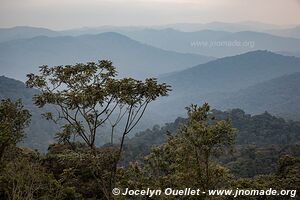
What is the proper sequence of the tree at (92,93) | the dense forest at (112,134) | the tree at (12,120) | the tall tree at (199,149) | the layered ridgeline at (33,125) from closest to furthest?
1. the tree at (92,93)
2. the dense forest at (112,134)
3. the tall tree at (199,149)
4. the tree at (12,120)
5. the layered ridgeline at (33,125)

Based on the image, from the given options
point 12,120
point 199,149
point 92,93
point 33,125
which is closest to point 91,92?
point 92,93

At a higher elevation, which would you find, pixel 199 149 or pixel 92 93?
pixel 92 93

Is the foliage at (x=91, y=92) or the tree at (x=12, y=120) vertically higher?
the foliage at (x=91, y=92)

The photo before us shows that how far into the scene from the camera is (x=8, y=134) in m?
14.6

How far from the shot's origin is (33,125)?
113688mm

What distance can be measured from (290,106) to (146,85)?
18236 cm

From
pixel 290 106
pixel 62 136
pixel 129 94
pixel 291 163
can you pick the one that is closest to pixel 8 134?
pixel 62 136

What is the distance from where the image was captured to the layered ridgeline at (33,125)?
10106cm

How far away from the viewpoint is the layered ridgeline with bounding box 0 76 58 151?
101062 millimetres

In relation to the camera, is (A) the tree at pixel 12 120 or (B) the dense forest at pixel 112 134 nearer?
(B) the dense forest at pixel 112 134

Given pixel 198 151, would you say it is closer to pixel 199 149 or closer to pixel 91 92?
pixel 199 149

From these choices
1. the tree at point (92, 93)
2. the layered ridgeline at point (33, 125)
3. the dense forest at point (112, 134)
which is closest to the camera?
the tree at point (92, 93)

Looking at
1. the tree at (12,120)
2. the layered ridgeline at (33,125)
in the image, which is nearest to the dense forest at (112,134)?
the tree at (12,120)

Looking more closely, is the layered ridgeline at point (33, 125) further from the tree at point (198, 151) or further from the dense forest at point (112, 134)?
the tree at point (198, 151)
